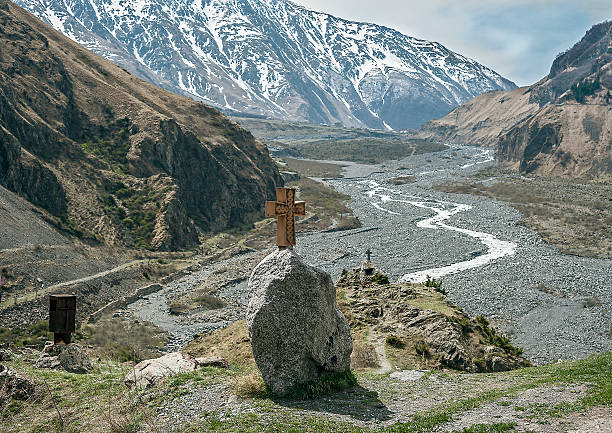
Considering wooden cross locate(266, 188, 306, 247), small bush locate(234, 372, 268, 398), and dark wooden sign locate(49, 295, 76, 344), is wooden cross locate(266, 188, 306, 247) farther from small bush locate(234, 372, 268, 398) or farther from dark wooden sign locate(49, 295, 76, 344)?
dark wooden sign locate(49, 295, 76, 344)

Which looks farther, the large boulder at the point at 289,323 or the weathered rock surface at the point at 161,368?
the weathered rock surface at the point at 161,368

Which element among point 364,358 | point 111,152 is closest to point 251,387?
point 364,358

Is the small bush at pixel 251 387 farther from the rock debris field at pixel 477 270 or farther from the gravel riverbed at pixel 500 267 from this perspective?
the rock debris field at pixel 477 270

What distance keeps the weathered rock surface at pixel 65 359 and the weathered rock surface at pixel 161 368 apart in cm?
322

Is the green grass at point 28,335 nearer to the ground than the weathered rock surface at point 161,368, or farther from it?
nearer to the ground

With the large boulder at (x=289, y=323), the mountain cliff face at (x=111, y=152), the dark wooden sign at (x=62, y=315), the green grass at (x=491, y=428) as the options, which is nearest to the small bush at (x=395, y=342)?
the large boulder at (x=289, y=323)

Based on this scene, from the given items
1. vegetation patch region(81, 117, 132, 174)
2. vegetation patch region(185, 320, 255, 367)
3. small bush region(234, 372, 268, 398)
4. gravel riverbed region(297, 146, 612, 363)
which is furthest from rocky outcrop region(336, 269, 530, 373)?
vegetation patch region(81, 117, 132, 174)

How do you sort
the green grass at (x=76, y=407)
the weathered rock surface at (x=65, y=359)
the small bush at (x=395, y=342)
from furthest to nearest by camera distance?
the small bush at (x=395, y=342) < the weathered rock surface at (x=65, y=359) < the green grass at (x=76, y=407)

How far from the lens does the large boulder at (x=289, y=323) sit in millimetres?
13938

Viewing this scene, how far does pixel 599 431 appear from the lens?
1014 cm

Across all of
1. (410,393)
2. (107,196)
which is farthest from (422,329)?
(107,196)

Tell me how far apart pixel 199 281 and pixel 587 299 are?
3821 cm

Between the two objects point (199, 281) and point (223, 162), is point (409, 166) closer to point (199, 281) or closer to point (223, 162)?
point (223, 162)

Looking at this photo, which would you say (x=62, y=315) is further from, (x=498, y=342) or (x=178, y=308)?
(x=178, y=308)
